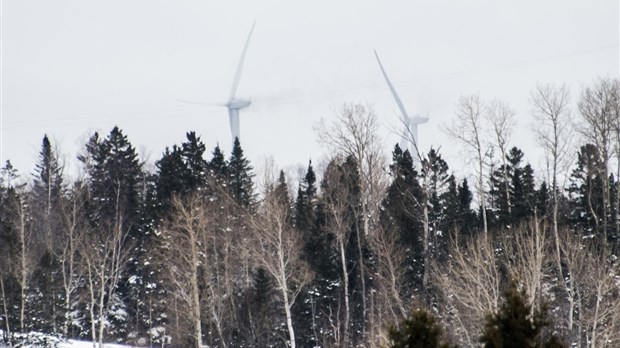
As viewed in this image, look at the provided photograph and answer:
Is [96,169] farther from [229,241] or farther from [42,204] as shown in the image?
[229,241]

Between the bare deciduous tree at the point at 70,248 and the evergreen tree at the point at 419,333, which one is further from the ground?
the bare deciduous tree at the point at 70,248

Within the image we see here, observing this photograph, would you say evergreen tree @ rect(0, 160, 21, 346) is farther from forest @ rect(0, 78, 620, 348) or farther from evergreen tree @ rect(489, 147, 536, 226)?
evergreen tree @ rect(489, 147, 536, 226)

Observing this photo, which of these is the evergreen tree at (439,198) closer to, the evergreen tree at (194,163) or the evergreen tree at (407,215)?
the evergreen tree at (407,215)

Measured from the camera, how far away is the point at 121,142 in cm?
6044

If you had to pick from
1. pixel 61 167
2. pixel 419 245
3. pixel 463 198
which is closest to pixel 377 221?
pixel 419 245

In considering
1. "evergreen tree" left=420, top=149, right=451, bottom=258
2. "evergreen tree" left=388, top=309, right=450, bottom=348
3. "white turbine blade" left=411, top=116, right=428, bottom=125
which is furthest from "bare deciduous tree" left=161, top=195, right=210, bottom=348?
"white turbine blade" left=411, top=116, right=428, bottom=125

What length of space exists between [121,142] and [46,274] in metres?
21.1

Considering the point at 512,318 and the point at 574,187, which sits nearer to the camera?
the point at 512,318

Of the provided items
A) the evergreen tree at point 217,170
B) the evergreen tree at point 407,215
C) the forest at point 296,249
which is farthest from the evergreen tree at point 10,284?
the evergreen tree at point 407,215

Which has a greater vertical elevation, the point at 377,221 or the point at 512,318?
the point at 377,221

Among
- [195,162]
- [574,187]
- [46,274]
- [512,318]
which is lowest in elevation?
[512,318]

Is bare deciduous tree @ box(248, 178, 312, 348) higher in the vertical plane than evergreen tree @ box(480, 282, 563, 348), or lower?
higher

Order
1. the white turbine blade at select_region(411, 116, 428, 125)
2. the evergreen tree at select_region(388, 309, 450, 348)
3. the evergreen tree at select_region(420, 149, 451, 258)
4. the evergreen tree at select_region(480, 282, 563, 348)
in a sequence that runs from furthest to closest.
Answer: the white turbine blade at select_region(411, 116, 428, 125) < the evergreen tree at select_region(420, 149, 451, 258) < the evergreen tree at select_region(388, 309, 450, 348) < the evergreen tree at select_region(480, 282, 563, 348)

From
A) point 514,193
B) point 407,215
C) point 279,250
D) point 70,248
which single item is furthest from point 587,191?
point 70,248
